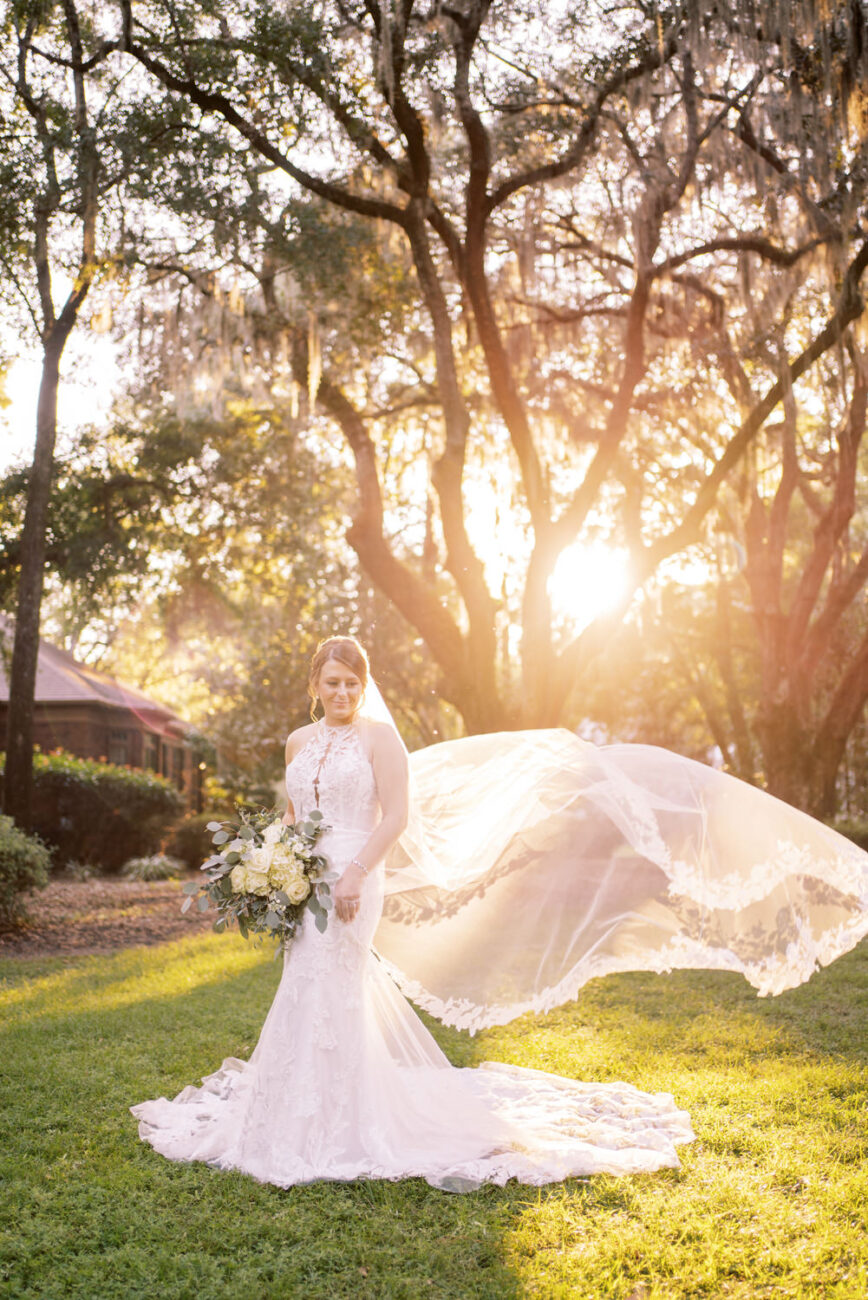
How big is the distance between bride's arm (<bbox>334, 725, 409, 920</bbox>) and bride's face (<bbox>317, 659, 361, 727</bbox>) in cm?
16

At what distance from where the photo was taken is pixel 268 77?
1107cm

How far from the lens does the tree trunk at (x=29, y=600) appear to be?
13.8 meters

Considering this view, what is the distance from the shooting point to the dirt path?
10617 millimetres

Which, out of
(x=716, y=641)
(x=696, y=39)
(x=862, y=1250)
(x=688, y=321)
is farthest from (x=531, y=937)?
(x=716, y=641)

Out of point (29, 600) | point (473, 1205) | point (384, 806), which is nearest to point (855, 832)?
point (29, 600)

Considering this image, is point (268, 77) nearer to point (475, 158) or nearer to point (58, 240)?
point (475, 158)

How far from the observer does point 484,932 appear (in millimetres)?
5324

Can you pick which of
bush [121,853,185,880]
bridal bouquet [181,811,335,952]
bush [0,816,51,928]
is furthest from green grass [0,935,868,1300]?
bush [121,853,185,880]

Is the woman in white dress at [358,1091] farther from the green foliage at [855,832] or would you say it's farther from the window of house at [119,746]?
the window of house at [119,746]

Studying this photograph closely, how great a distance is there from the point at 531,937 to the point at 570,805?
0.66 m

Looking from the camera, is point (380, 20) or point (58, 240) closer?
point (380, 20)

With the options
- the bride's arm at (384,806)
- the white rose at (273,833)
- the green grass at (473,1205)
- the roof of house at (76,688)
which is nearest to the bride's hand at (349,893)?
the bride's arm at (384,806)

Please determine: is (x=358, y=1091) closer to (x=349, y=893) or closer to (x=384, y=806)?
(x=349, y=893)

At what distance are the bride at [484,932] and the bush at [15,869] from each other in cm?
542
